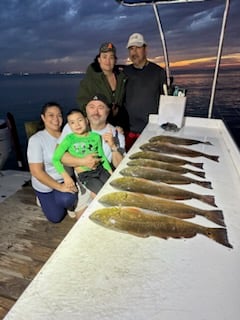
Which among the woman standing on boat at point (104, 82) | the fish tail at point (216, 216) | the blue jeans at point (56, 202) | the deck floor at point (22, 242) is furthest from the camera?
the woman standing on boat at point (104, 82)

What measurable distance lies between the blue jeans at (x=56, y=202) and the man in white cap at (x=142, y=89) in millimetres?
1121

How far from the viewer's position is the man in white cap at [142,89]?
386 centimetres

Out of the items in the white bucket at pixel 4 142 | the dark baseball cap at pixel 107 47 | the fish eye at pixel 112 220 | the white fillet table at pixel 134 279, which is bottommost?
the white bucket at pixel 4 142

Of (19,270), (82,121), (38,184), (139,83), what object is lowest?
(19,270)

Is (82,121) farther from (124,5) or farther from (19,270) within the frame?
(124,5)

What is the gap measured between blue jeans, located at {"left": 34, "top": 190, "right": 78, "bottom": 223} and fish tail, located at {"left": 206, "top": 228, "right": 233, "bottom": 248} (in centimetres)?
200

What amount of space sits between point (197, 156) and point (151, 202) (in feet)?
2.88

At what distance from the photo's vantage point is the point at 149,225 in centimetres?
126

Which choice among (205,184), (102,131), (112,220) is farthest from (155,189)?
(102,131)

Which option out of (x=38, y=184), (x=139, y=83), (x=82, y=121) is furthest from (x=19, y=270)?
(x=139, y=83)

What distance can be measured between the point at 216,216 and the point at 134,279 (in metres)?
0.57

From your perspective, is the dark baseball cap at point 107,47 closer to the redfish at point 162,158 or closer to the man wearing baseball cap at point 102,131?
the man wearing baseball cap at point 102,131

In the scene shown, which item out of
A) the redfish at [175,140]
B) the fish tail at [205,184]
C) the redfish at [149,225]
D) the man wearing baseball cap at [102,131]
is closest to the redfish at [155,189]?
the fish tail at [205,184]

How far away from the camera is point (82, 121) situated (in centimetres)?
259
